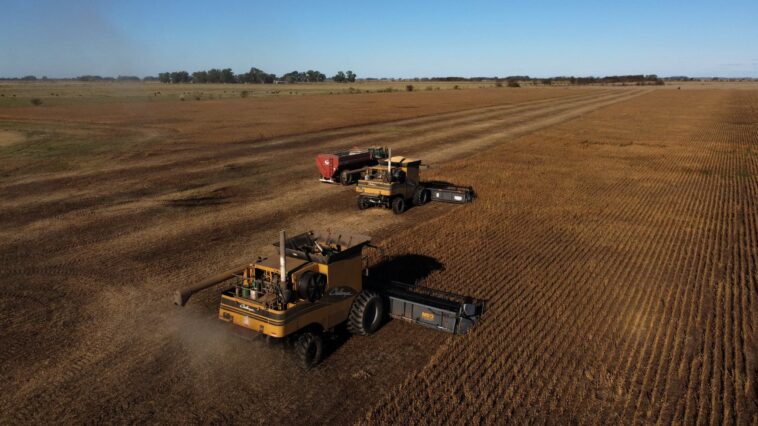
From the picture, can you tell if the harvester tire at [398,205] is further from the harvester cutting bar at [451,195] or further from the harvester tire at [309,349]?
the harvester tire at [309,349]

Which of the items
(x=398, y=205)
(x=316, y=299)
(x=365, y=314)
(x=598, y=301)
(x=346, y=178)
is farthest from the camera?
(x=346, y=178)

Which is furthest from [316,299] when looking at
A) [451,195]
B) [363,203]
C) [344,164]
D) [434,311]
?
[344,164]

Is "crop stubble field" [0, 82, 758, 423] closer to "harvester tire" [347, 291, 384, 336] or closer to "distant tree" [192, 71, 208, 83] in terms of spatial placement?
"harvester tire" [347, 291, 384, 336]

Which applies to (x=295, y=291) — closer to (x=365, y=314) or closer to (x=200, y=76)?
(x=365, y=314)

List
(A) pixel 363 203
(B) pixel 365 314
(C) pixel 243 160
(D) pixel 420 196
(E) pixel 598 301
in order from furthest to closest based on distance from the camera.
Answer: (C) pixel 243 160
(D) pixel 420 196
(A) pixel 363 203
(E) pixel 598 301
(B) pixel 365 314

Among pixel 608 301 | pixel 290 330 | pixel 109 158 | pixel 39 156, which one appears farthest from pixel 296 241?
pixel 39 156

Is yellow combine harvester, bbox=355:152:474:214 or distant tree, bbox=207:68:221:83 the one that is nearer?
yellow combine harvester, bbox=355:152:474:214

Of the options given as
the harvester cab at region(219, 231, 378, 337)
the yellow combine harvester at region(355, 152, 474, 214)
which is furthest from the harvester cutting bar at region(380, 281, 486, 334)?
the yellow combine harvester at region(355, 152, 474, 214)

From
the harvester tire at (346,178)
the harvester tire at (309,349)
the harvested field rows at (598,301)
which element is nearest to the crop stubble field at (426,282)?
the harvested field rows at (598,301)
